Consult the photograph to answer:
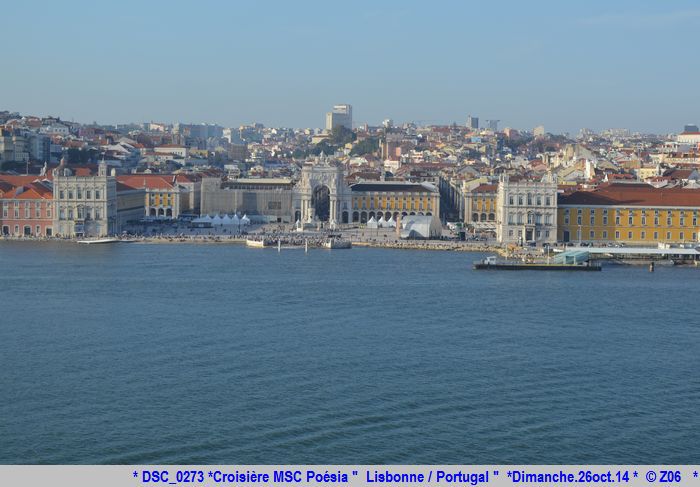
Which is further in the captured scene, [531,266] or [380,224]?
[380,224]

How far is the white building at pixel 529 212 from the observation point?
73.2ft

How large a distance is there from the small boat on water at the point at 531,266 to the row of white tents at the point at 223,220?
8147 millimetres

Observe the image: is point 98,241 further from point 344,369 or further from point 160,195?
point 344,369

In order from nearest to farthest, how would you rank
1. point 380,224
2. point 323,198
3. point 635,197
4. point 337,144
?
point 635,197 → point 380,224 → point 323,198 → point 337,144

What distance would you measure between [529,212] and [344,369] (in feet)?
40.7

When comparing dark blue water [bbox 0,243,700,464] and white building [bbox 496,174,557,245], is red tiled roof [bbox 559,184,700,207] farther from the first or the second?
dark blue water [bbox 0,243,700,464]

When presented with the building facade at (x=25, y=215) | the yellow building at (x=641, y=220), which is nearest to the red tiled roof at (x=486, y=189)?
the yellow building at (x=641, y=220)

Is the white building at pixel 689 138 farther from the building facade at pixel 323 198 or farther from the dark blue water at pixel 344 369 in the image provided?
the dark blue water at pixel 344 369

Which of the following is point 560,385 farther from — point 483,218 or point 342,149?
point 342,149

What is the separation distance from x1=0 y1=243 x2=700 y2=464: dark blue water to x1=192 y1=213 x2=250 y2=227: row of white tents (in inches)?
351

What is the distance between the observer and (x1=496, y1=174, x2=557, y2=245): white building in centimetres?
2231

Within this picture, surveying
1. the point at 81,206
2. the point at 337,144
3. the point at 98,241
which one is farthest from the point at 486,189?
the point at 337,144

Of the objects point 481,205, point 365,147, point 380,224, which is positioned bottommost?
point 380,224

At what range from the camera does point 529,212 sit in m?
22.5
